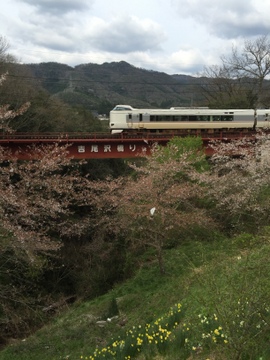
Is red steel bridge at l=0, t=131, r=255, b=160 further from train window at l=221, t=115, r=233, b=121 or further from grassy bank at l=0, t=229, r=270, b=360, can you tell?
grassy bank at l=0, t=229, r=270, b=360

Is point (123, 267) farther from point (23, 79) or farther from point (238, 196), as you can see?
point (23, 79)

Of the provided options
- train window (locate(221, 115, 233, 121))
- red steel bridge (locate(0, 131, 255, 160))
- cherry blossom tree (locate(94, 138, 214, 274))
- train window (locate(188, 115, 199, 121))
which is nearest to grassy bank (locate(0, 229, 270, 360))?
cherry blossom tree (locate(94, 138, 214, 274))

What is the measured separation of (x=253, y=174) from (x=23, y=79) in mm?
30304

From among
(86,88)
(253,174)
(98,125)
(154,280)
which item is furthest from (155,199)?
(86,88)

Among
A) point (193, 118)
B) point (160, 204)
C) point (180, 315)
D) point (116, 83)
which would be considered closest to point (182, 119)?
point (193, 118)

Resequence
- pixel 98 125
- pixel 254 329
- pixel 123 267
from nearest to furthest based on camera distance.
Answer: pixel 254 329 < pixel 123 267 < pixel 98 125

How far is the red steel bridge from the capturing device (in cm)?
2109

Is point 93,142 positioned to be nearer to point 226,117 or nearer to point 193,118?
point 193,118

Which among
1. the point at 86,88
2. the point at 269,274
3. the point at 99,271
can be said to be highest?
the point at 86,88

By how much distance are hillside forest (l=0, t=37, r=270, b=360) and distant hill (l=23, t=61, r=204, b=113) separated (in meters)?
71.9

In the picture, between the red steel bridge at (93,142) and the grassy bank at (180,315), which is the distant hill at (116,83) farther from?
the grassy bank at (180,315)

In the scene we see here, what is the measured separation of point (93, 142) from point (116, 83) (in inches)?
4179

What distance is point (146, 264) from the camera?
46.3 ft

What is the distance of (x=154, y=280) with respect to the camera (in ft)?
40.9
